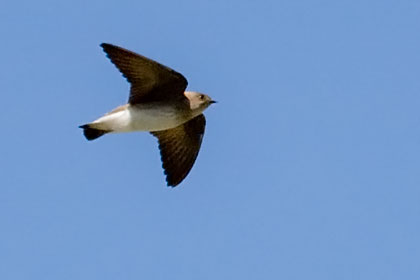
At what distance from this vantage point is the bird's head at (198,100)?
55.5ft

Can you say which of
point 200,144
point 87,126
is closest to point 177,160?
point 200,144

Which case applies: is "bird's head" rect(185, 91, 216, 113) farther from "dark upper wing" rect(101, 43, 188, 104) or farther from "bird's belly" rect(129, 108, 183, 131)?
"bird's belly" rect(129, 108, 183, 131)

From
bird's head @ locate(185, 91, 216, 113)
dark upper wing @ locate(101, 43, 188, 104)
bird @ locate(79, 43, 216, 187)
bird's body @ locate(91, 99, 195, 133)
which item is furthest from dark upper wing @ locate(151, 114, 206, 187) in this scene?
dark upper wing @ locate(101, 43, 188, 104)

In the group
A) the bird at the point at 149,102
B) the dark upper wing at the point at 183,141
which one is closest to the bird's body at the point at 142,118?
the bird at the point at 149,102

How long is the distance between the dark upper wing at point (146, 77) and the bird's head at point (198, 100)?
0.12 meters

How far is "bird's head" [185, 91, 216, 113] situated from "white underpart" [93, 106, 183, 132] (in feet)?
0.82

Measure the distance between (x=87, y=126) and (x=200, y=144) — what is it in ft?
5.44

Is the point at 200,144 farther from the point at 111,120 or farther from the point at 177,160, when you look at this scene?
the point at 111,120

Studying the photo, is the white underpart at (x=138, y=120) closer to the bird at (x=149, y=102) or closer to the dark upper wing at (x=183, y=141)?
the bird at (x=149, y=102)

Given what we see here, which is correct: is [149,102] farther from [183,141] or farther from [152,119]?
[183,141]

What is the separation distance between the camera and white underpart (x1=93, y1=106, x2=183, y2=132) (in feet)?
Result: 54.4

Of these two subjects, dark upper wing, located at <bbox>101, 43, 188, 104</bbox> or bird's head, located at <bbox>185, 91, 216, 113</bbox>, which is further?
bird's head, located at <bbox>185, 91, 216, 113</bbox>

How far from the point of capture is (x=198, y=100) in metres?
17.0

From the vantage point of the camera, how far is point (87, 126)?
16.6 metres
